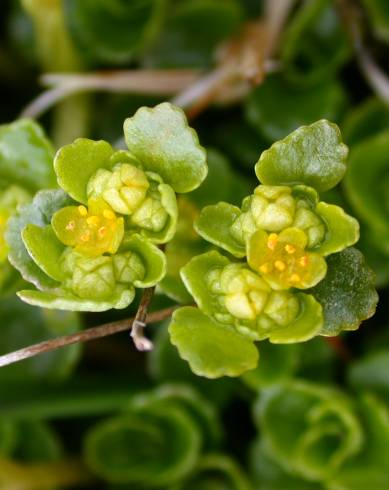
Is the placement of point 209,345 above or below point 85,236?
below

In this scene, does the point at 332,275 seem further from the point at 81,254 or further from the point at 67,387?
the point at 67,387

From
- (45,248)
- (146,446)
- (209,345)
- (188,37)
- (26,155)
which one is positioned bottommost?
(146,446)

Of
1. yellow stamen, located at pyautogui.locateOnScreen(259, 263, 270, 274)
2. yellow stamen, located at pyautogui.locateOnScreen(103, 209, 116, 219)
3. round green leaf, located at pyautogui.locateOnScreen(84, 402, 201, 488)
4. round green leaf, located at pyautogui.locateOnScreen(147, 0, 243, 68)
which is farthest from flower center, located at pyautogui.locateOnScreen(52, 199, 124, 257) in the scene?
round green leaf, located at pyautogui.locateOnScreen(147, 0, 243, 68)

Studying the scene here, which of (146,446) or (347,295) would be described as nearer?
(347,295)

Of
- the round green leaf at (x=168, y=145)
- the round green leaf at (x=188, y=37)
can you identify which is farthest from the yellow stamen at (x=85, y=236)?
the round green leaf at (x=188, y=37)

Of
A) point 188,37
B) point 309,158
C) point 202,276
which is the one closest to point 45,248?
point 202,276

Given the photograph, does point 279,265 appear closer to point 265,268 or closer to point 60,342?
point 265,268

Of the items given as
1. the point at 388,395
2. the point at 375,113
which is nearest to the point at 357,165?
the point at 375,113

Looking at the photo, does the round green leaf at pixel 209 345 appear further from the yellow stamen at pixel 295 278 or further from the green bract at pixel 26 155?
the green bract at pixel 26 155
